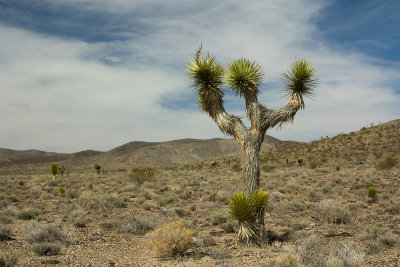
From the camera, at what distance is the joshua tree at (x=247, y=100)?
8852 mm

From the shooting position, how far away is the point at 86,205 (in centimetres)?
1339

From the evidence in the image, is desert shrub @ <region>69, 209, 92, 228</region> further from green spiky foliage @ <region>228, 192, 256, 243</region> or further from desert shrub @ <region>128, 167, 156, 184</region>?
desert shrub @ <region>128, 167, 156, 184</region>

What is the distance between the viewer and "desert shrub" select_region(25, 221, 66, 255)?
7.27 m

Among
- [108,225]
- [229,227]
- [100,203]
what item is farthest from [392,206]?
[100,203]

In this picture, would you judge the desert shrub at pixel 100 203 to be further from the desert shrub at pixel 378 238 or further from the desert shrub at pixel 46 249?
the desert shrub at pixel 378 238

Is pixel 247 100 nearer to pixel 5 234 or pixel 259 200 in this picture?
pixel 259 200

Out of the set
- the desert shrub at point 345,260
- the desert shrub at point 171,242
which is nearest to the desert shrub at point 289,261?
the desert shrub at point 345,260

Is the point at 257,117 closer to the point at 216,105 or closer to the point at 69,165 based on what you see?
the point at 216,105

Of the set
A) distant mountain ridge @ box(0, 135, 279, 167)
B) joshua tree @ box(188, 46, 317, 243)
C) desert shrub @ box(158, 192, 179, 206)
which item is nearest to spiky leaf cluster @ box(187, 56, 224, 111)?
joshua tree @ box(188, 46, 317, 243)

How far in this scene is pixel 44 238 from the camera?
8.21 meters

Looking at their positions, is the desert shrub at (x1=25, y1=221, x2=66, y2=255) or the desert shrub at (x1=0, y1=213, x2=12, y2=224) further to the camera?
the desert shrub at (x1=0, y1=213, x2=12, y2=224)

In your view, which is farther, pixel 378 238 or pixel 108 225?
pixel 108 225

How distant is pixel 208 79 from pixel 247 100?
1.41 m

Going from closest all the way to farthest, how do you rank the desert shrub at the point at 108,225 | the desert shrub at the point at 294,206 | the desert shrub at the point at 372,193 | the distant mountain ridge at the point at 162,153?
the desert shrub at the point at 108,225, the desert shrub at the point at 294,206, the desert shrub at the point at 372,193, the distant mountain ridge at the point at 162,153
